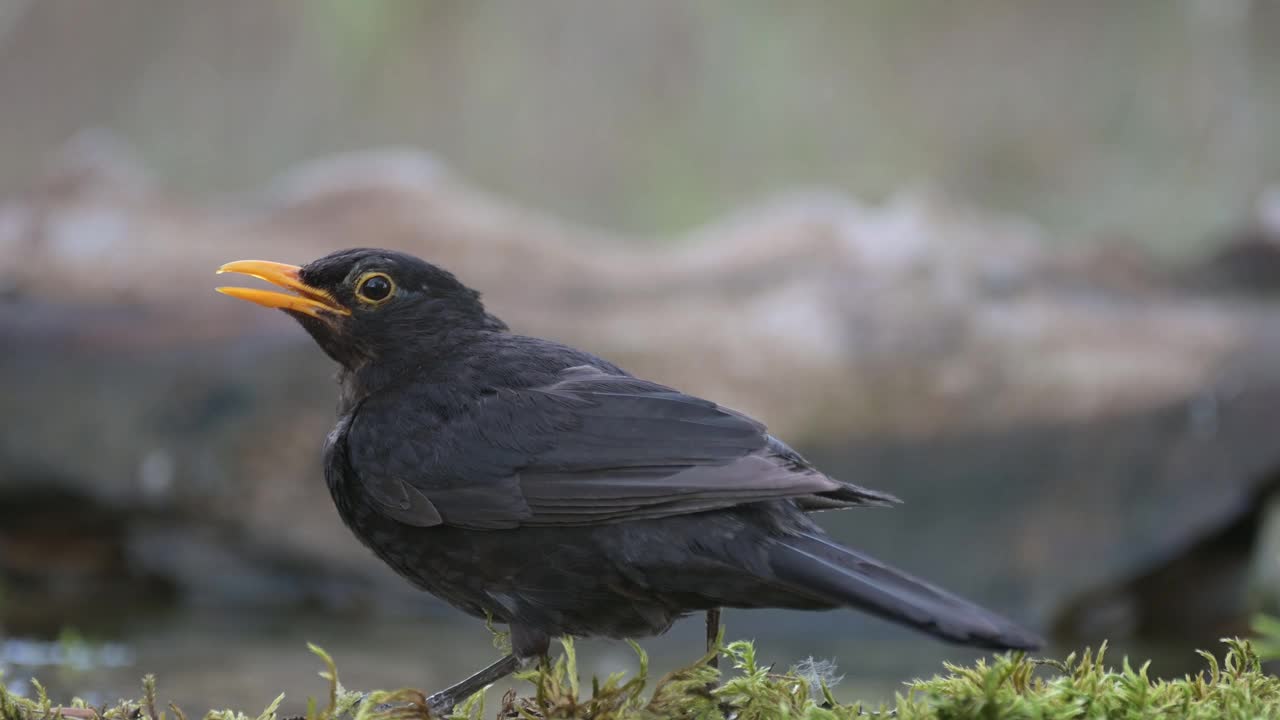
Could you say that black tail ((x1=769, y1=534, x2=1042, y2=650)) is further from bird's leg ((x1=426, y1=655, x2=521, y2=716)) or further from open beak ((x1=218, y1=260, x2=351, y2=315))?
open beak ((x1=218, y1=260, x2=351, y2=315))

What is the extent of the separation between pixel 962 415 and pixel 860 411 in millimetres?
610

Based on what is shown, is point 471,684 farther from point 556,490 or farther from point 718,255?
point 718,255

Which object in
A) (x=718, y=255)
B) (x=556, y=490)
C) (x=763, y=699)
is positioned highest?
(x=718, y=255)

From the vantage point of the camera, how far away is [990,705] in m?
2.20

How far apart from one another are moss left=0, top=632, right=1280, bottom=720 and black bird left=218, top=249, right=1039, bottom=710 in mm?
199

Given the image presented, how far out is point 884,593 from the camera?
2.20 m

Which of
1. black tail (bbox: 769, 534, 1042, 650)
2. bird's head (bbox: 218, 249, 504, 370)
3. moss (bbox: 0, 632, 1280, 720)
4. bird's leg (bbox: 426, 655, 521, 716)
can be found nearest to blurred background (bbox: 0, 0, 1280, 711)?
bird's head (bbox: 218, 249, 504, 370)

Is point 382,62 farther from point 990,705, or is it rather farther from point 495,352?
point 990,705

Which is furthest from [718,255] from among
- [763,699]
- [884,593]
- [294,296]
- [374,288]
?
[884,593]

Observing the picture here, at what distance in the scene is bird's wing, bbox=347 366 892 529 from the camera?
102 inches

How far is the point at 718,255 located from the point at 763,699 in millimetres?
5250

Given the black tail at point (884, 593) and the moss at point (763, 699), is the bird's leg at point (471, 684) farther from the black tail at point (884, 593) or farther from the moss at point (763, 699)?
the black tail at point (884, 593)

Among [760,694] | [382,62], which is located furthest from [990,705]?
[382,62]

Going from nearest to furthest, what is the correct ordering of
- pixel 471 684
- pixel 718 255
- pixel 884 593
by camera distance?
pixel 884 593 → pixel 471 684 → pixel 718 255
